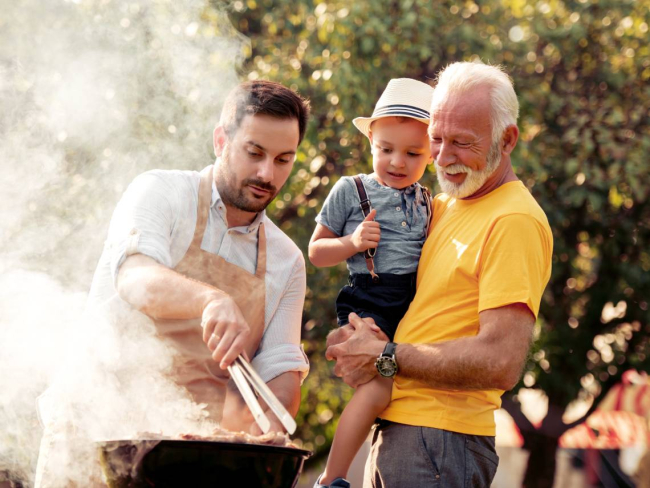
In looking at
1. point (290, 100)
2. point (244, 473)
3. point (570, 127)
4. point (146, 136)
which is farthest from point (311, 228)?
point (244, 473)

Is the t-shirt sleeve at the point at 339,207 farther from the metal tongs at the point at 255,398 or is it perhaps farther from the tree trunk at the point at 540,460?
the tree trunk at the point at 540,460

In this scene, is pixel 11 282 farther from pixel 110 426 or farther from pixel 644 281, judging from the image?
pixel 644 281

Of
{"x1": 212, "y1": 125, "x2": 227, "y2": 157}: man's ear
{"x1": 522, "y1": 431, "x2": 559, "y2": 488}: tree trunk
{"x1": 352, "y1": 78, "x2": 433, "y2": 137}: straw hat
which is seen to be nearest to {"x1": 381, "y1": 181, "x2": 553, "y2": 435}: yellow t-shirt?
{"x1": 352, "y1": 78, "x2": 433, "y2": 137}: straw hat

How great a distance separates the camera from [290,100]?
3238 millimetres

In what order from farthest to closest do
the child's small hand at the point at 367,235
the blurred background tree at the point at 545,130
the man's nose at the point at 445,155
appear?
the blurred background tree at the point at 545,130 → the child's small hand at the point at 367,235 → the man's nose at the point at 445,155

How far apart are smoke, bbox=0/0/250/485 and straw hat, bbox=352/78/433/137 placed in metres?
1.14

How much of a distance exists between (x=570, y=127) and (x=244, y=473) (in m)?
5.55

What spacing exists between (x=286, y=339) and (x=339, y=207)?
1.82 feet

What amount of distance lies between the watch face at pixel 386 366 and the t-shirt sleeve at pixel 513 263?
0.33 metres

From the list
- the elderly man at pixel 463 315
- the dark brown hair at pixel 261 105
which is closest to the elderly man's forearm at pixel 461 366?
the elderly man at pixel 463 315

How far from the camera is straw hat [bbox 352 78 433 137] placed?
2.97m

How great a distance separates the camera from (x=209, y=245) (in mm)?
3123

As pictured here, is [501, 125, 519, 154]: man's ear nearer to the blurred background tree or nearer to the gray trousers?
the gray trousers

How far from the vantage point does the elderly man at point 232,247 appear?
9.64 feet
